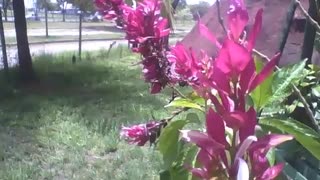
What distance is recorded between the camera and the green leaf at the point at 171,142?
0.81 meters

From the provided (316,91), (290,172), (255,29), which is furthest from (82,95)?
(255,29)

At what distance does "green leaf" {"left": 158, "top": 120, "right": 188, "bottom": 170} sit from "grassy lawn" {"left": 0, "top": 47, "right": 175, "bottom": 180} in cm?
265

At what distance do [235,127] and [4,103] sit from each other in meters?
5.99

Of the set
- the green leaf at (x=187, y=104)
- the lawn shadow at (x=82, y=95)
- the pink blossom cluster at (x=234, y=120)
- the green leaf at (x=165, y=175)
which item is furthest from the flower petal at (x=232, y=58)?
the lawn shadow at (x=82, y=95)

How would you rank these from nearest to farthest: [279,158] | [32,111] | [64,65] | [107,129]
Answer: [279,158] → [107,129] → [32,111] → [64,65]

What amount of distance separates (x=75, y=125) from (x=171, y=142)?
4071 mm

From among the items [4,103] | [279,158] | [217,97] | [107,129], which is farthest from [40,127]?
[217,97]

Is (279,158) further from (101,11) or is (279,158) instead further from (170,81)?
(101,11)

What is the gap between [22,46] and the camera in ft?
25.8

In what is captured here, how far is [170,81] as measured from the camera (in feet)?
2.76

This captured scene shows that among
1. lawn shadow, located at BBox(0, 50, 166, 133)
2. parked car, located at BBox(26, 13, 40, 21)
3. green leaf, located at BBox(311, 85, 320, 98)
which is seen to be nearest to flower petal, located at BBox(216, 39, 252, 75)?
green leaf, located at BBox(311, 85, 320, 98)

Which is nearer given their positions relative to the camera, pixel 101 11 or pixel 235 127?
pixel 235 127

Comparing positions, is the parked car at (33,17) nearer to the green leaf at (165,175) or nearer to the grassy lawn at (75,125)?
the grassy lawn at (75,125)

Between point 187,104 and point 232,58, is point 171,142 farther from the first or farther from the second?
point 232,58
